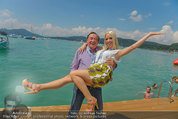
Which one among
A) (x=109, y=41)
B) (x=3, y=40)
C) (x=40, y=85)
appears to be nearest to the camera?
(x=40, y=85)

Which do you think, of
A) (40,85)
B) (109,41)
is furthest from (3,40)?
(109,41)

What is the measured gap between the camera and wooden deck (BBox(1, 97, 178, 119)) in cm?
286

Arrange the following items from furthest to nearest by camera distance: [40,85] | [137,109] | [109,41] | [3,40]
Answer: [3,40] < [137,109] < [109,41] < [40,85]

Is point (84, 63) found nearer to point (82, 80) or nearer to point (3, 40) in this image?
point (82, 80)

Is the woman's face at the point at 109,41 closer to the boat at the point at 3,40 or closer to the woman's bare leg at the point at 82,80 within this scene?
the woman's bare leg at the point at 82,80

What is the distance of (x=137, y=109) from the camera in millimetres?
3301

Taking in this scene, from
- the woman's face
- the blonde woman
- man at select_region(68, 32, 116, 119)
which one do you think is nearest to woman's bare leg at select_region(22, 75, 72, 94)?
the blonde woman

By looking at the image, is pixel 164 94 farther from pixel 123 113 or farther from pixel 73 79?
pixel 73 79

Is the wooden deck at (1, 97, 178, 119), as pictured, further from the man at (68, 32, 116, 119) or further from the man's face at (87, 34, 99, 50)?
the man's face at (87, 34, 99, 50)

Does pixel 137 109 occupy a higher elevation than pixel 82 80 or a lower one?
lower

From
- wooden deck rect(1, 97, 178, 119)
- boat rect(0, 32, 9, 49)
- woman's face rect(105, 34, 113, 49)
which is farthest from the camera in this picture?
boat rect(0, 32, 9, 49)

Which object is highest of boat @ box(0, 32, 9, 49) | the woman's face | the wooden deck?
boat @ box(0, 32, 9, 49)

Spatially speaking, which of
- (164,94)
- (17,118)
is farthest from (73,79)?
(164,94)

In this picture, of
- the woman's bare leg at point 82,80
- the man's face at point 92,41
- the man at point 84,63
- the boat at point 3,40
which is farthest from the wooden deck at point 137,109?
the boat at point 3,40
